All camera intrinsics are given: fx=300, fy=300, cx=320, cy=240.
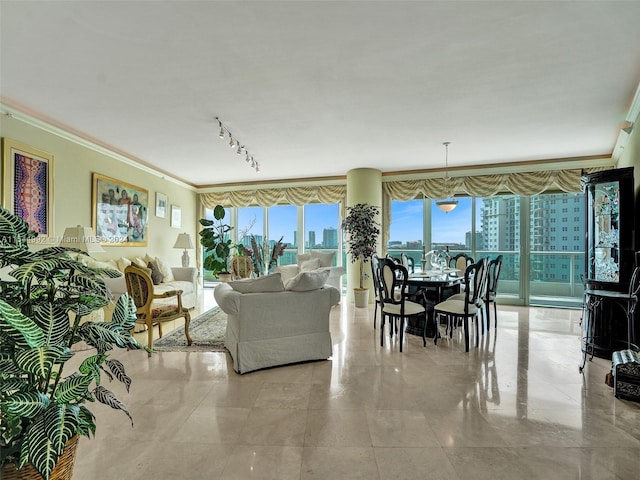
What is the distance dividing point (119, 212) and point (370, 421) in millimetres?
5169

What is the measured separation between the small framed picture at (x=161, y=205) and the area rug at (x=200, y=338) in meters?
2.73

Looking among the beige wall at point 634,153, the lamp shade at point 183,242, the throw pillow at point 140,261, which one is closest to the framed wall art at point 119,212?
the throw pillow at point 140,261

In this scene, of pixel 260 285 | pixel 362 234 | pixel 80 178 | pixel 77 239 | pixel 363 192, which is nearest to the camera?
pixel 260 285

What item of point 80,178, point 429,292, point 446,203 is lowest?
point 429,292

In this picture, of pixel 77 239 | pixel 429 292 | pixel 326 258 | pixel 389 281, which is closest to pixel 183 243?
pixel 77 239

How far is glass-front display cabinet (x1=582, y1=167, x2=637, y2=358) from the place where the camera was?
3.02m

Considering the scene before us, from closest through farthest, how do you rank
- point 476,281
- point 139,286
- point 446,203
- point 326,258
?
point 139,286 < point 476,281 < point 446,203 < point 326,258

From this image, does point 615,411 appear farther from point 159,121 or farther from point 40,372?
point 159,121

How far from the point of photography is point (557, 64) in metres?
2.51

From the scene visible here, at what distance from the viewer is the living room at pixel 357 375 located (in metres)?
1.69

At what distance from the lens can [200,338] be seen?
3.71 metres

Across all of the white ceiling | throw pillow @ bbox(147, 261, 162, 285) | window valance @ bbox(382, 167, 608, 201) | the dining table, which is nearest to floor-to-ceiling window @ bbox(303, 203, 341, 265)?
window valance @ bbox(382, 167, 608, 201)

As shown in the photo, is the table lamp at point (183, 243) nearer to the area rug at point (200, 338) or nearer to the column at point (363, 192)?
the area rug at point (200, 338)

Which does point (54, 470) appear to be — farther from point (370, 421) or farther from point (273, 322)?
point (273, 322)
